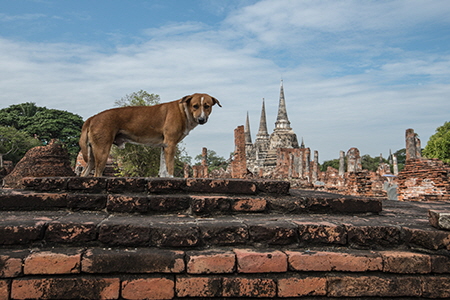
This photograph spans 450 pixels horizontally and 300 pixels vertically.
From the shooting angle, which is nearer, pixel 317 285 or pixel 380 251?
pixel 317 285

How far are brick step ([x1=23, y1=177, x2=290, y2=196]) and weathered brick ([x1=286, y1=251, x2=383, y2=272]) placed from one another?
2.89 feet

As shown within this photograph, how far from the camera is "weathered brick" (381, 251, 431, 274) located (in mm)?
2406

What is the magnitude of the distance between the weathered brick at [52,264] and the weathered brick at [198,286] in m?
0.62

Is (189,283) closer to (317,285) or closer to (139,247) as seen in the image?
(139,247)

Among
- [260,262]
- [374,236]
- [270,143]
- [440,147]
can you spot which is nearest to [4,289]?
[260,262]

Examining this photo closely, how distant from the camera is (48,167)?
9047 mm

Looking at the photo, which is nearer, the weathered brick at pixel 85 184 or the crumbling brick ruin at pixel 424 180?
the weathered brick at pixel 85 184

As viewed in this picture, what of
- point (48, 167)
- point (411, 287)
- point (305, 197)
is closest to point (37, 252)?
point (305, 197)

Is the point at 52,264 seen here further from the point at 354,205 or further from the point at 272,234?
the point at 354,205

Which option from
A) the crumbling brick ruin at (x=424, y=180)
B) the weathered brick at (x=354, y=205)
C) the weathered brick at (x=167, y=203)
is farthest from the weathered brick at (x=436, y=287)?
the crumbling brick ruin at (x=424, y=180)

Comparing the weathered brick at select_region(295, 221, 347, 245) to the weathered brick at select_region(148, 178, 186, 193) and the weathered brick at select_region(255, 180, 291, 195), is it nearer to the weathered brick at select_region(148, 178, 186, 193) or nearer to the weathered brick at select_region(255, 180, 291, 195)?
the weathered brick at select_region(255, 180, 291, 195)

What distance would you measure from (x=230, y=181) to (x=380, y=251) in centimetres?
123

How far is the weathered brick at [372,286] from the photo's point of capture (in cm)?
232

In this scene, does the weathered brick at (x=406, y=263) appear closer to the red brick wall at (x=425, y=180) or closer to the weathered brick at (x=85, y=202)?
the weathered brick at (x=85, y=202)
